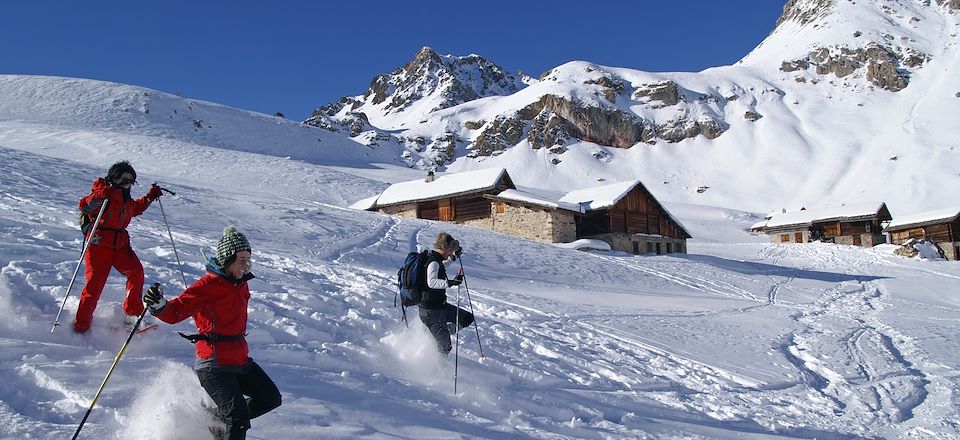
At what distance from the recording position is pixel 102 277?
218 inches

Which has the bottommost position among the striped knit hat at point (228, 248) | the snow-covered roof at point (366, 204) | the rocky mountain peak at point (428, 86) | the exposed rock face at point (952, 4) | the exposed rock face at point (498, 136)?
the striped knit hat at point (228, 248)

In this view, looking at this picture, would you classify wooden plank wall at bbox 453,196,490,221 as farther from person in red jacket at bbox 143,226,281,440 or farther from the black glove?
the black glove

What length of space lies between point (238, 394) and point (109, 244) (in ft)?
9.67

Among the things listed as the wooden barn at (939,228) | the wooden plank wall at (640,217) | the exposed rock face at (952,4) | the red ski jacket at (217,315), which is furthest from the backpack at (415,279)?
the exposed rock face at (952,4)

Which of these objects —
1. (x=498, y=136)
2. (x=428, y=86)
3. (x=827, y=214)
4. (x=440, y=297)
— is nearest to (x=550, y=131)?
(x=498, y=136)

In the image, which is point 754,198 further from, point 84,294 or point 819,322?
point 84,294

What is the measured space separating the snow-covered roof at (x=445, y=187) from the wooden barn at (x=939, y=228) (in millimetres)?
33843

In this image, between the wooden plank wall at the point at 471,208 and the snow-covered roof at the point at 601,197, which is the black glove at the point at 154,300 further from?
the wooden plank wall at the point at 471,208

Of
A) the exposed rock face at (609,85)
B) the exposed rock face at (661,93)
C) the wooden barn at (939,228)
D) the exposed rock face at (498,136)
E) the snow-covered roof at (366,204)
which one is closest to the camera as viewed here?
the snow-covered roof at (366,204)

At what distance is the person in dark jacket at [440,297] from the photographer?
6.03 meters

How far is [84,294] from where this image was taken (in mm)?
5383

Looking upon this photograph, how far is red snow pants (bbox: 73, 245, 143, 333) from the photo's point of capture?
538cm

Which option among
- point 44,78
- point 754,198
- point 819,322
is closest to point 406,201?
point 819,322

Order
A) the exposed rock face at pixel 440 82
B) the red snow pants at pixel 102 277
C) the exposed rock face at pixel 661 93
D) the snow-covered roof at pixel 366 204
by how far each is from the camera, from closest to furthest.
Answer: the red snow pants at pixel 102 277 → the snow-covered roof at pixel 366 204 → the exposed rock face at pixel 661 93 → the exposed rock face at pixel 440 82
